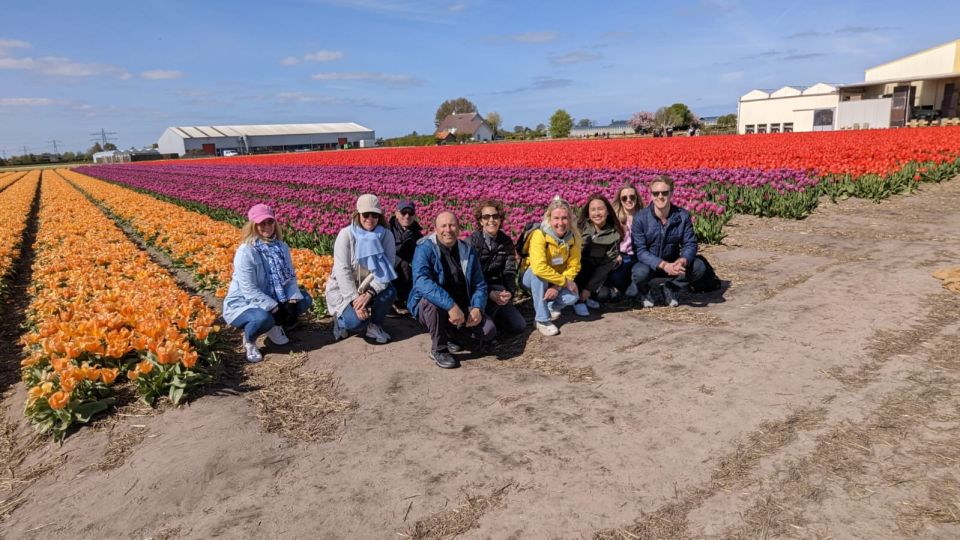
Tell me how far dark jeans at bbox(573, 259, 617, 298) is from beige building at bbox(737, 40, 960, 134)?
41092 mm

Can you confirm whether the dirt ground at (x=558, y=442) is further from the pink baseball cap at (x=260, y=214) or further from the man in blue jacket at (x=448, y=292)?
the pink baseball cap at (x=260, y=214)

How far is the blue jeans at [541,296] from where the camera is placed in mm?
5703

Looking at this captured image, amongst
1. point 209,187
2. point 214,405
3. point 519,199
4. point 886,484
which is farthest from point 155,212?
point 886,484

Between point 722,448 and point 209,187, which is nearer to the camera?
point 722,448

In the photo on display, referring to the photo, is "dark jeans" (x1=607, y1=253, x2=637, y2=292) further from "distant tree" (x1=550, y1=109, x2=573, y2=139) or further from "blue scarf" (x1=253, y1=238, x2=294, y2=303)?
"distant tree" (x1=550, y1=109, x2=573, y2=139)

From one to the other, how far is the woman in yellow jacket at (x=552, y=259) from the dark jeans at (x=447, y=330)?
602 mm

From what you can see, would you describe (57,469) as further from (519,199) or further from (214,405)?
(519,199)

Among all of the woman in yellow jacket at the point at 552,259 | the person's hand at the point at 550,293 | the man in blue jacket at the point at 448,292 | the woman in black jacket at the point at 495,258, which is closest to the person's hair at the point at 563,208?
the woman in yellow jacket at the point at 552,259

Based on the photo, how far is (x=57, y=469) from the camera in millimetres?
3705

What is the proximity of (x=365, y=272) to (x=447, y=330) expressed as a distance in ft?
3.42

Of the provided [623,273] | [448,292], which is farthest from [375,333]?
[623,273]

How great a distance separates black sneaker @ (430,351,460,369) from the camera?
16.1 ft

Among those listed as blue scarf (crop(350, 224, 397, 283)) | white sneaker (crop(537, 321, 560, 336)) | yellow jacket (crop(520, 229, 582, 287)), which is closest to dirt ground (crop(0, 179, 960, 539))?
white sneaker (crop(537, 321, 560, 336))

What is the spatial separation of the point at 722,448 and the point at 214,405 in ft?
11.8
